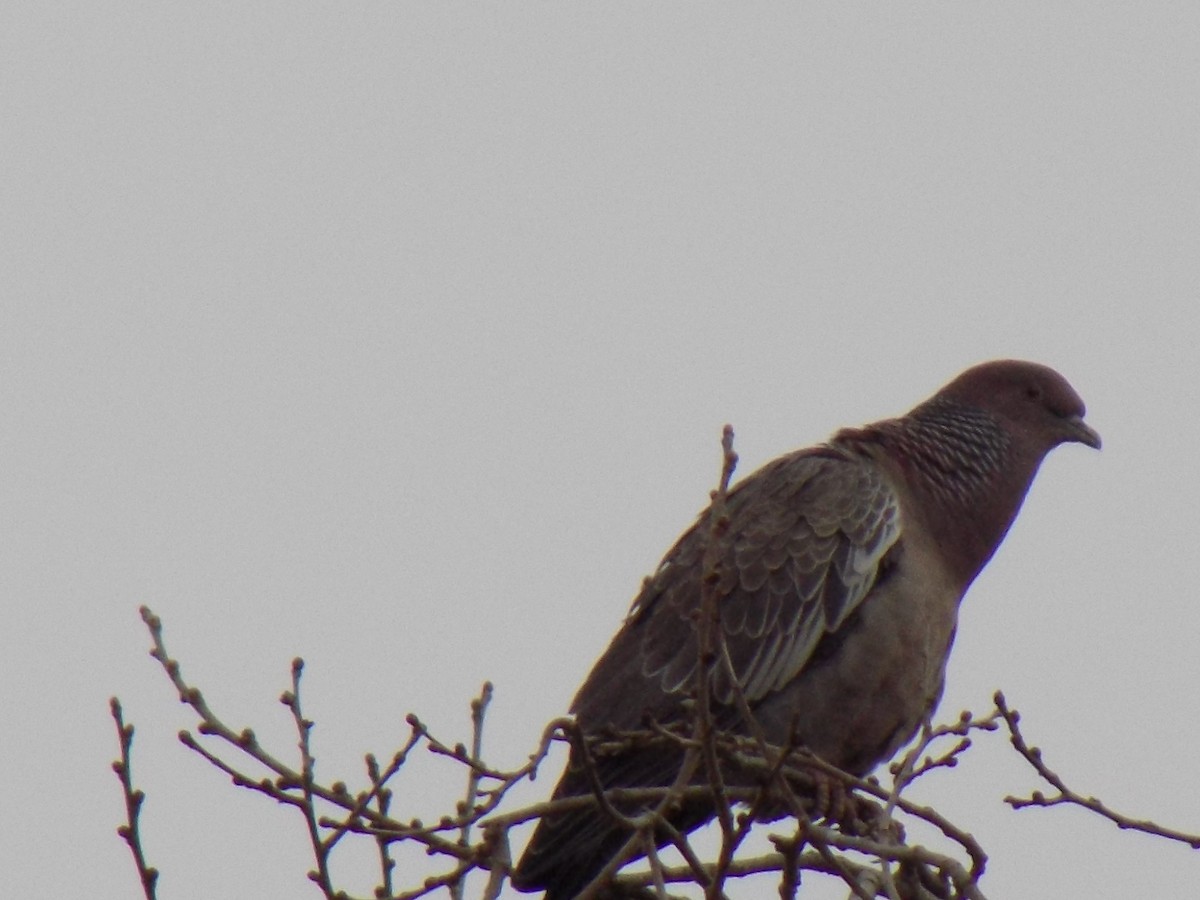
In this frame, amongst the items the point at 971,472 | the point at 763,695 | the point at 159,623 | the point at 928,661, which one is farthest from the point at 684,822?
the point at 159,623

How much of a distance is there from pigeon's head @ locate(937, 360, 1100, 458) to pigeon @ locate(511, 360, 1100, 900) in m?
0.60

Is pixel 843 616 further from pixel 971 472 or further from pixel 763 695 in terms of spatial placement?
pixel 971 472

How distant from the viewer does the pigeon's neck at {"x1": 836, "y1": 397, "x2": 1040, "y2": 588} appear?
687 centimetres

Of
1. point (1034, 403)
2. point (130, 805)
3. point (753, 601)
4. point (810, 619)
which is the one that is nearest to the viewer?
point (130, 805)

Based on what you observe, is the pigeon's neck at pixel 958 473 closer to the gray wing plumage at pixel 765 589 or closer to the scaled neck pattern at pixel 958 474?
the scaled neck pattern at pixel 958 474

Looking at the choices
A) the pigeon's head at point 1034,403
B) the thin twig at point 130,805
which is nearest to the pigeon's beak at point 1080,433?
the pigeon's head at point 1034,403

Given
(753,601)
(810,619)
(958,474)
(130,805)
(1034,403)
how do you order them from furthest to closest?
(1034,403) → (958,474) → (753,601) → (810,619) → (130,805)

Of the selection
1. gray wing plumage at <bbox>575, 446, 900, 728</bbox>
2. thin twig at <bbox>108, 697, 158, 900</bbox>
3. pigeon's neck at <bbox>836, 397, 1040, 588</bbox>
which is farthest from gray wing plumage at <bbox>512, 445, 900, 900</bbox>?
thin twig at <bbox>108, 697, 158, 900</bbox>

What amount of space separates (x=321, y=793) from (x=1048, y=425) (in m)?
4.44

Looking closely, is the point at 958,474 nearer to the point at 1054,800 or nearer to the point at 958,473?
the point at 958,473

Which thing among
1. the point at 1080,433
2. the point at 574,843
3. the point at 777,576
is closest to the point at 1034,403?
the point at 1080,433

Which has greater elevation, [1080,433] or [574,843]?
[1080,433]

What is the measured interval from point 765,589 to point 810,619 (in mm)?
220

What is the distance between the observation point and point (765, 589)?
649 cm
